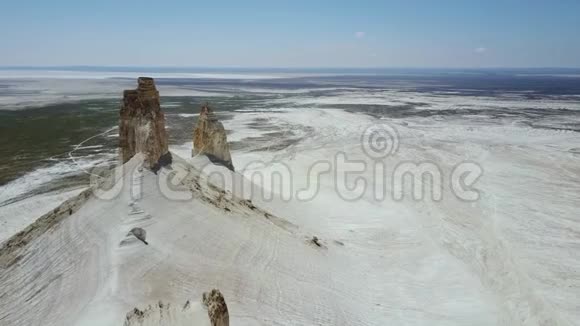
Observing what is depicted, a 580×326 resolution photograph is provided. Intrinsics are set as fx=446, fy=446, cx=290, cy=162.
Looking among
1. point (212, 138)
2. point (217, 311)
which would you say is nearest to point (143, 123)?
point (212, 138)

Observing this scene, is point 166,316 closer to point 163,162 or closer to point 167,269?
point 167,269

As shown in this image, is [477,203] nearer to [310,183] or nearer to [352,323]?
[310,183]

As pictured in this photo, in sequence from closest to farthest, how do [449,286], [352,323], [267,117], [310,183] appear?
[352,323] → [449,286] → [310,183] → [267,117]

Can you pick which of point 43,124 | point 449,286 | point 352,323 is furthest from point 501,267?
point 43,124

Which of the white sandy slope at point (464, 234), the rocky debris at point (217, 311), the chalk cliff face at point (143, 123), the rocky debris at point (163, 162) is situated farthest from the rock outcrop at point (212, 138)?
the rocky debris at point (217, 311)

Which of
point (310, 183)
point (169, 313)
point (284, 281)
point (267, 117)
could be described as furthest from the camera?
point (267, 117)
